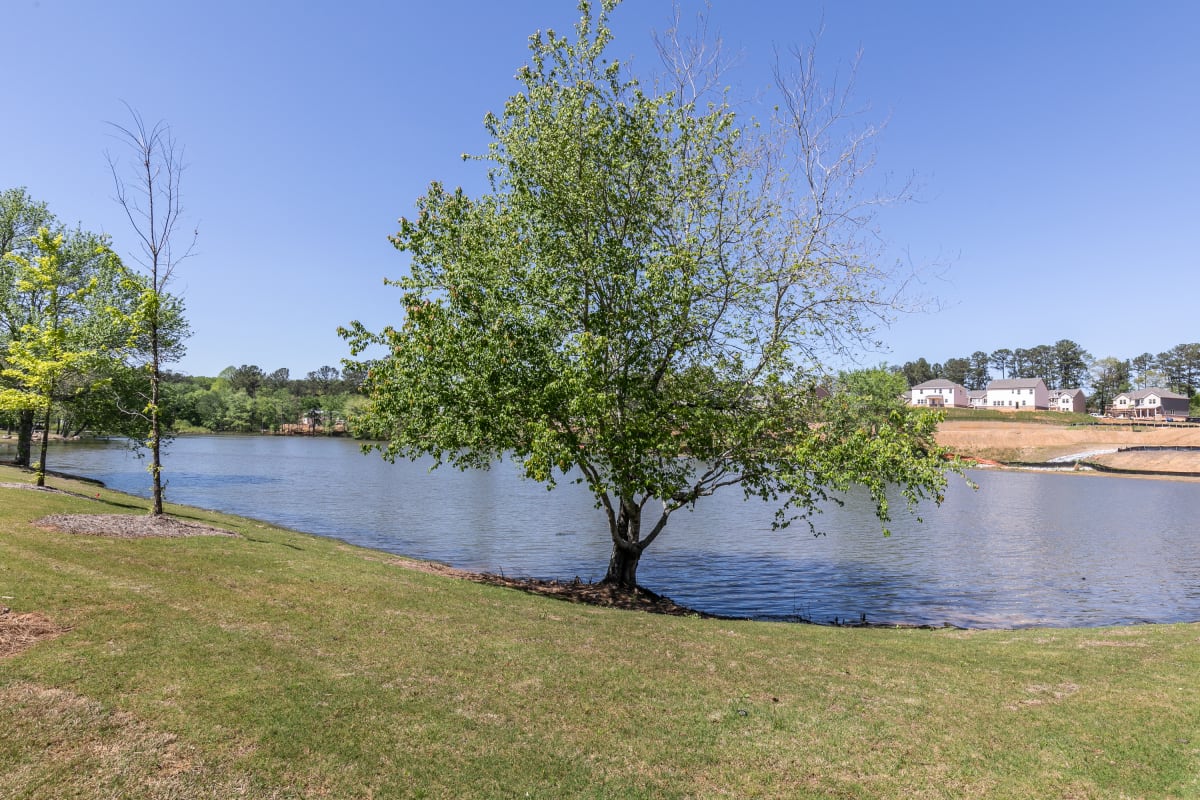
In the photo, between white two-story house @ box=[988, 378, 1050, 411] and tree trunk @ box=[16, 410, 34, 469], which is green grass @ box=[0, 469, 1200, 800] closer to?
tree trunk @ box=[16, 410, 34, 469]

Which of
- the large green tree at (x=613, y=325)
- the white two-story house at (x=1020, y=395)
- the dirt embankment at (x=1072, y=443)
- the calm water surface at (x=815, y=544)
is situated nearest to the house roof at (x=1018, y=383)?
the white two-story house at (x=1020, y=395)

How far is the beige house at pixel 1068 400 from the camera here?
178m

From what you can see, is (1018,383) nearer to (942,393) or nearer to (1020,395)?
(1020,395)

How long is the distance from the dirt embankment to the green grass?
93.7m

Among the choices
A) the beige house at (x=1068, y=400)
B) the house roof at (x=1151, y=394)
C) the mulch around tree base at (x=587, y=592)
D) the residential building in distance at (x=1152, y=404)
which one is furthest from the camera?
the beige house at (x=1068, y=400)

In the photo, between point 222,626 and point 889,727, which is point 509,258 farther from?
point 889,727

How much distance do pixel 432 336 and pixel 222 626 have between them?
8821mm

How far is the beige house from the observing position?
17812 cm

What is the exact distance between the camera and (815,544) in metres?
35.1

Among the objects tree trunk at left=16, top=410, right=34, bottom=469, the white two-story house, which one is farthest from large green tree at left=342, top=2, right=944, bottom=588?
the white two-story house

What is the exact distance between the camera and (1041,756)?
330 inches

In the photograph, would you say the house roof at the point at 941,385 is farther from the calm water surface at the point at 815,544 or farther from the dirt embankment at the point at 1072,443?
the calm water surface at the point at 815,544

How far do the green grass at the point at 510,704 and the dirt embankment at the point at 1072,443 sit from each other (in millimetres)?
93717

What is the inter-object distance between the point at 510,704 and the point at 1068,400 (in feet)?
686
